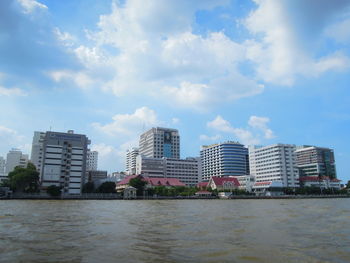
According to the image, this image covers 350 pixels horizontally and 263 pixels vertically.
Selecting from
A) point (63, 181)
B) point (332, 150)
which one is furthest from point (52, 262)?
point (332, 150)

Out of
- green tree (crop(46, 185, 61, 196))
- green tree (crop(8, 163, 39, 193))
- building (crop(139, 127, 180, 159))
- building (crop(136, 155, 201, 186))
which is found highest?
building (crop(139, 127, 180, 159))

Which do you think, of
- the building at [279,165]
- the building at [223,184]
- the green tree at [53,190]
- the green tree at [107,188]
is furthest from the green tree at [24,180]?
the building at [279,165]

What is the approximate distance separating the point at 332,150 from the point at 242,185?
174 ft

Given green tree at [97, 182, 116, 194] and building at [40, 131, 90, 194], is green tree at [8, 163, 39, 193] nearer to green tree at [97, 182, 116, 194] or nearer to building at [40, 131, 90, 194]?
building at [40, 131, 90, 194]

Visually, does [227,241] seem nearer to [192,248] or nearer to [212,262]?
[192,248]

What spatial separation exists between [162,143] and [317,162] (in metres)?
70.9

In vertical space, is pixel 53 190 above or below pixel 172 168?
below

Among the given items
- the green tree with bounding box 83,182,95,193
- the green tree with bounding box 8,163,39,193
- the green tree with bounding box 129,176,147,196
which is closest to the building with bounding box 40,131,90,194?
the green tree with bounding box 8,163,39,193

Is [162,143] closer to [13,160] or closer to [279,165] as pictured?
[279,165]

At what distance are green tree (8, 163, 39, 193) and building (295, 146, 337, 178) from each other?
4524 inches

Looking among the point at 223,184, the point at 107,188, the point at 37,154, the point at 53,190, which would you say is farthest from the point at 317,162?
the point at 37,154

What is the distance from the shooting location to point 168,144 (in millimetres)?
152000

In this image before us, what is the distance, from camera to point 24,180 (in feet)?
228

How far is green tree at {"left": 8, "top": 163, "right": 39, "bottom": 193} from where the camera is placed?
2717 inches
